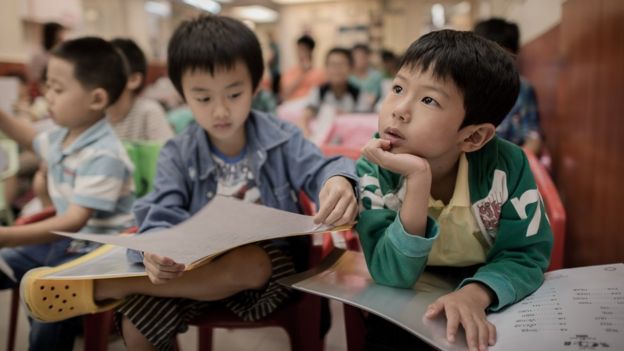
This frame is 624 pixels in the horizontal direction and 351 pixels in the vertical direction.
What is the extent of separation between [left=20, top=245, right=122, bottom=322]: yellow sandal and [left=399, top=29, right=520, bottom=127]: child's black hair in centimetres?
66

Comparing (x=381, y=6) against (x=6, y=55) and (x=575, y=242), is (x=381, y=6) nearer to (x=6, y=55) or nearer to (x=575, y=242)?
(x=6, y=55)

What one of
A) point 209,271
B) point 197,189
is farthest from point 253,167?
point 209,271

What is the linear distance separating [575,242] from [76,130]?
4.80ft

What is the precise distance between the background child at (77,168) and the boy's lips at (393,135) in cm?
73

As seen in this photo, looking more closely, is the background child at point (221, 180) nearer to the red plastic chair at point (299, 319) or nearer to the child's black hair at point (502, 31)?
the red plastic chair at point (299, 319)

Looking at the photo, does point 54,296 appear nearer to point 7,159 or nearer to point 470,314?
point 470,314

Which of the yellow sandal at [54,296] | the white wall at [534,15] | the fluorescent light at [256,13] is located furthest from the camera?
the fluorescent light at [256,13]

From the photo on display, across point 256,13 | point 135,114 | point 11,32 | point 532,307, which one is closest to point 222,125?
point 532,307

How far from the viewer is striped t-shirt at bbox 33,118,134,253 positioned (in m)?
1.11

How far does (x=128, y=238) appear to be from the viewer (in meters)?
0.69

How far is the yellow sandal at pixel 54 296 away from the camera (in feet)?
2.45

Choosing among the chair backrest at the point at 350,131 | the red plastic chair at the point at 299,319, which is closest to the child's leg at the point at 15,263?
the red plastic chair at the point at 299,319

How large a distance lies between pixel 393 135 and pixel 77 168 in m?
0.82

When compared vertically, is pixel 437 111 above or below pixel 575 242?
above
